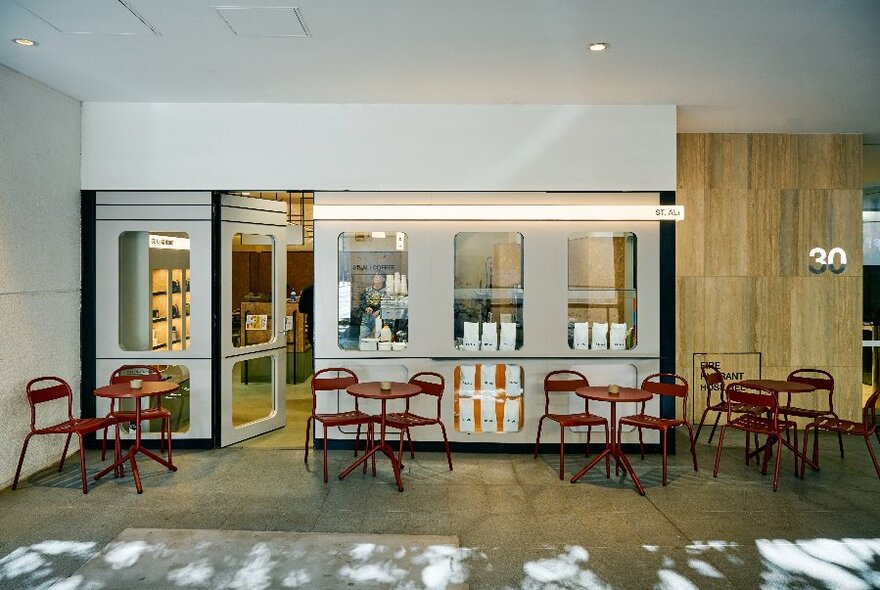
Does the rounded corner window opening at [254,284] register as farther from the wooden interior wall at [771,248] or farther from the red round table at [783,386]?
the red round table at [783,386]

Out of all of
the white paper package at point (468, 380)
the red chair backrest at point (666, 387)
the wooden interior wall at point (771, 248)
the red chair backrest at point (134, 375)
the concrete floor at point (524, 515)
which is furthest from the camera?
the wooden interior wall at point (771, 248)

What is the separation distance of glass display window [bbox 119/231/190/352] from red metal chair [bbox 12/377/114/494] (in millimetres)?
924

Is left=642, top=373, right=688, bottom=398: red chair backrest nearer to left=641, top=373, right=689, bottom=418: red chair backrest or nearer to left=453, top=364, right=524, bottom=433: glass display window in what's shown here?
left=641, top=373, right=689, bottom=418: red chair backrest

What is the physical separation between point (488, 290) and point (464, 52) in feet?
8.08

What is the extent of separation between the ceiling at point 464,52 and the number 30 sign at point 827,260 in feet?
5.37

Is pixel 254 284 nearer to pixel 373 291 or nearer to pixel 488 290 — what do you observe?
pixel 373 291

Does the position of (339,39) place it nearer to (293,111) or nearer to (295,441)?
(293,111)

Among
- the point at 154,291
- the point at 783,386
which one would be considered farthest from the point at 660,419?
the point at 154,291

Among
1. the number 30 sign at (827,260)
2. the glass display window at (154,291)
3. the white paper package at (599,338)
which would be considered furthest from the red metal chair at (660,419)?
the glass display window at (154,291)

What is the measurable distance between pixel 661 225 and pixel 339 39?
362 cm

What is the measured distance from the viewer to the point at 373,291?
6.69m

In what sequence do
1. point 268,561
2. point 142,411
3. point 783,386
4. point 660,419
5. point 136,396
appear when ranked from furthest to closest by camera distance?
point 783,386 → point 142,411 → point 660,419 → point 136,396 → point 268,561

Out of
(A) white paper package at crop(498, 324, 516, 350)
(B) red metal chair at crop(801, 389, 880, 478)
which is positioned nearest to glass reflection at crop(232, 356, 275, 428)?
(A) white paper package at crop(498, 324, 516, 350)

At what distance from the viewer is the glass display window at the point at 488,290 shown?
6.63 m
